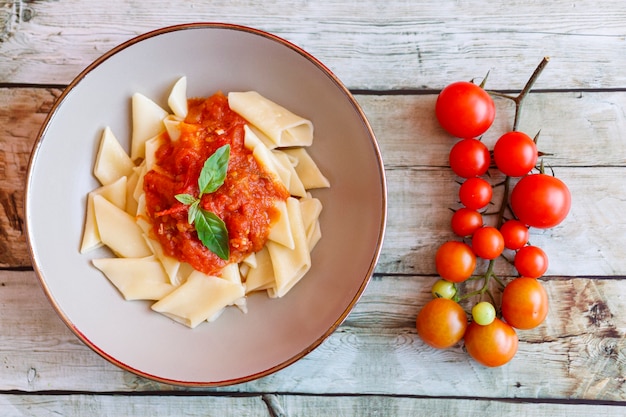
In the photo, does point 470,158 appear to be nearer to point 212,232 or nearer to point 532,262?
point 532,262

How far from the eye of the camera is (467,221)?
3.01 meters

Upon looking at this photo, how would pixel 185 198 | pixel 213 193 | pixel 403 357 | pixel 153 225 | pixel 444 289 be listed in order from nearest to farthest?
pixel 185 198
pixel 213 193
pixel 153 225
pixel 444 289
pixel 403 357

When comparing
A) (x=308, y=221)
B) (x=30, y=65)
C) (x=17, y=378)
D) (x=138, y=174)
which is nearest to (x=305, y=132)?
(x=308, y=221)

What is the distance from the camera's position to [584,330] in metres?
3.15

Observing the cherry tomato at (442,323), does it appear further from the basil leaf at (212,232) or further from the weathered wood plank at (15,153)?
the weathered wood plank at (15,153)

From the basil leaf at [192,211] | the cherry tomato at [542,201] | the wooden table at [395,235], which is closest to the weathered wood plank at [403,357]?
the wooden table at [395,235]

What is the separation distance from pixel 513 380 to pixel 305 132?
5.51 ft

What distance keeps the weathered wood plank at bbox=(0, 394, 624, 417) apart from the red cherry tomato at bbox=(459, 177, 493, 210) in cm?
104

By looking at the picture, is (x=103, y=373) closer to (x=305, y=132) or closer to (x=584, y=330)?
(x=305, y=132)

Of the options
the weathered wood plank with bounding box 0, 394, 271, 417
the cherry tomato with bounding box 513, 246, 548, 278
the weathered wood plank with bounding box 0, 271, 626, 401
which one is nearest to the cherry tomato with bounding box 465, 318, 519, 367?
the weathered wood plank with bounding box 0, 271, 626, 401

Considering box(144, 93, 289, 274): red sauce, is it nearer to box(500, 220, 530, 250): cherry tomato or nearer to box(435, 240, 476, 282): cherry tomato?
box(435, 240, 476, 282): cherry tomato

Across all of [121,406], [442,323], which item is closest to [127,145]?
[121,406]

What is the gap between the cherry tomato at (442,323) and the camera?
2957mm

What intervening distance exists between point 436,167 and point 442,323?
80 cm
